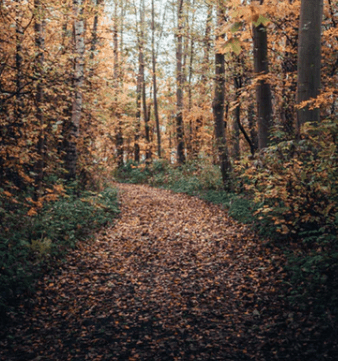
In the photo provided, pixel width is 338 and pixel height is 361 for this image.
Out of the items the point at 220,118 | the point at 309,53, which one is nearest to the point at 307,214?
the point at 309,53

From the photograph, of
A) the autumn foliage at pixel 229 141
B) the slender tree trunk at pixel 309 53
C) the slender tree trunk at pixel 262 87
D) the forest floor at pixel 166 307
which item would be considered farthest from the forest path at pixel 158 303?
the slender tree trunk at pixel 309 53

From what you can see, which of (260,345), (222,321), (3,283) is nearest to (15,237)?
(3,283)

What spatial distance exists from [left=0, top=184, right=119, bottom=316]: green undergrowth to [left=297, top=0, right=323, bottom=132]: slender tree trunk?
515 centimetres

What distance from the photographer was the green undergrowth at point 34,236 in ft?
16.6

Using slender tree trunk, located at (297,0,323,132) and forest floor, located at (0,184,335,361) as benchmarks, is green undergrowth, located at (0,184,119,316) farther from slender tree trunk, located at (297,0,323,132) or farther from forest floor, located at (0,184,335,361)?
Answer: slender tree trunk, located at (297,0,323,132)

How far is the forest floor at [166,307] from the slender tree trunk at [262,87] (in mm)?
2618

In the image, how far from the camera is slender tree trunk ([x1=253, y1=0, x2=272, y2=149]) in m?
8.05

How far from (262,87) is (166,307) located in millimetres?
6004

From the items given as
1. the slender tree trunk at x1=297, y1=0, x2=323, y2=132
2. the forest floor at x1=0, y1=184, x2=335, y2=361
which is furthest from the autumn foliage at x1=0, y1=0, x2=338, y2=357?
the forest floor at x1=0, y1=184, x2=335, y2=361

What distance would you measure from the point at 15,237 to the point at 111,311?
2372 mm

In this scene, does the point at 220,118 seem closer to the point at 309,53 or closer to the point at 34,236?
the point at 309,53

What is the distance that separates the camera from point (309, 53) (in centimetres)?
623

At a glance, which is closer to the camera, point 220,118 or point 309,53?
point 309,53

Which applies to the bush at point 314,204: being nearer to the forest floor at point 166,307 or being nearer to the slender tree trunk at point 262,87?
the forest floor at point 166,307
